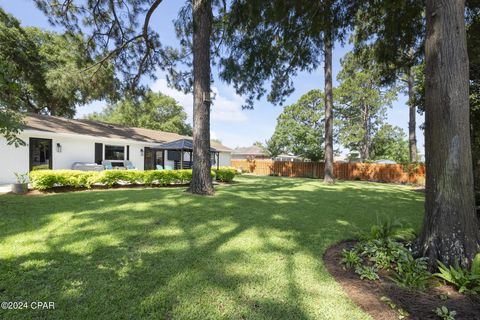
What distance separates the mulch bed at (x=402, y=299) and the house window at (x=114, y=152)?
48.2ft

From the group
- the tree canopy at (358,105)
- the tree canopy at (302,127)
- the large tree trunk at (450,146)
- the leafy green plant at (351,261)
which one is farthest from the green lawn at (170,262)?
the tree canopy at (358,105)

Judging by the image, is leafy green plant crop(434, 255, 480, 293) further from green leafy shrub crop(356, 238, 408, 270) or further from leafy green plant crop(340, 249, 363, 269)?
leafy green plant crop(340, 249, 363, 269)

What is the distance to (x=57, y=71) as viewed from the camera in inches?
424

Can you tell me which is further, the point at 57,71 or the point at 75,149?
the point at 75,149

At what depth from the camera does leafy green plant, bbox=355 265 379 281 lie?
2.90 m

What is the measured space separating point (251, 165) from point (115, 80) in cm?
1555

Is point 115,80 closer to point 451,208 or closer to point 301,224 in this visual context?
point 301,224

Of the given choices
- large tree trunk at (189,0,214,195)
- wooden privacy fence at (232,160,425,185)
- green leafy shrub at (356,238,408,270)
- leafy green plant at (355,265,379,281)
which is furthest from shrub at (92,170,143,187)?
wooden privacy fence at (232,160,425,185)

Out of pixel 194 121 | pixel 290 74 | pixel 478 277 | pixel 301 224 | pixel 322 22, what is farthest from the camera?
pixel 290 74

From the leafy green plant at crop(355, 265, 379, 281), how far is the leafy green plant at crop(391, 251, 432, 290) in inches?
7.5

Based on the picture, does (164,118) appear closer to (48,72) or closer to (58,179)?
(48,72)

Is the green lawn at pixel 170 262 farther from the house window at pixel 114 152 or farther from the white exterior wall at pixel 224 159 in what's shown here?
the white exterior wall at pixel 224 159

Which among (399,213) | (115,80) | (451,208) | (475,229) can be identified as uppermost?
(115,80)

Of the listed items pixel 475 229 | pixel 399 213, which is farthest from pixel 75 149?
pixel 475 229
